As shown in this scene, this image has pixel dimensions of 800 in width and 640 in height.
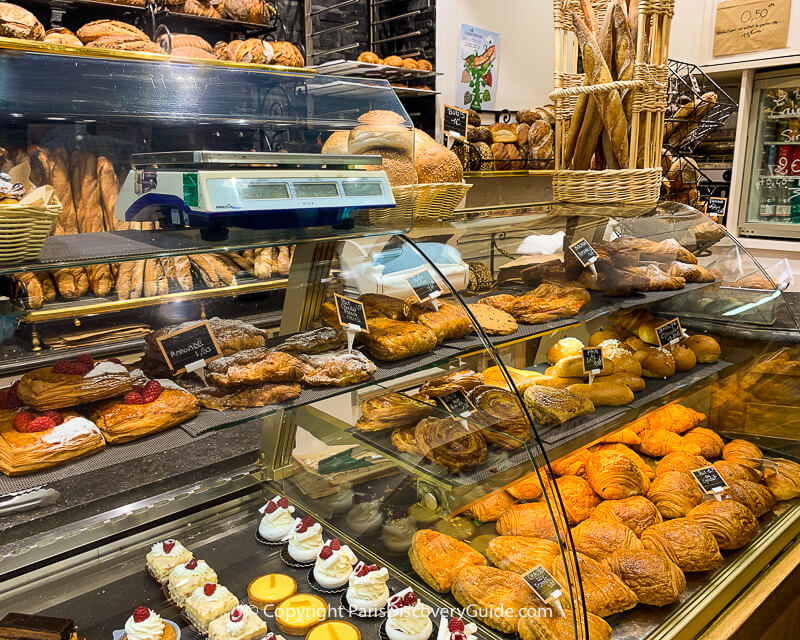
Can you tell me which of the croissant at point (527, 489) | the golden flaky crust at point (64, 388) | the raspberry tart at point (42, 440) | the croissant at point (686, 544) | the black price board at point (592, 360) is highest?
the golden flaky crust at point (64, 388)

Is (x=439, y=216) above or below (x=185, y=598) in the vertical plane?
above

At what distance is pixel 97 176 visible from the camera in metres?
1.52

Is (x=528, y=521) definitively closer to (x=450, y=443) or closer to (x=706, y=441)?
(x=450, y=443)

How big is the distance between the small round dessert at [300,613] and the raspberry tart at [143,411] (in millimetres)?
674

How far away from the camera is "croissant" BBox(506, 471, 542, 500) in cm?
163

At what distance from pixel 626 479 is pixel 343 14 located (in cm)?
355

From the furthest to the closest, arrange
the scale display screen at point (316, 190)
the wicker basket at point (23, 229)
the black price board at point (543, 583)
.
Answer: the black price board at point (543, 583)
the scale display screen at point (316, 190)
the wicker basket at point (23, 229)

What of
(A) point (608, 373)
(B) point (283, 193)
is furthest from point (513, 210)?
(B) point (283, 193)

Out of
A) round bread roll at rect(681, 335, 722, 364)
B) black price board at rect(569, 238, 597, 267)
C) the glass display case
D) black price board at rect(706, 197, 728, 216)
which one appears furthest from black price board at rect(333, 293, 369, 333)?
black price board at rect(706, 197, 728, 216)

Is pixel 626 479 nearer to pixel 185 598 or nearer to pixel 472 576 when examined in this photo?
pixel 472 576

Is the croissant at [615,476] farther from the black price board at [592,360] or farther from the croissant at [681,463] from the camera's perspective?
the black price board at [592,360]

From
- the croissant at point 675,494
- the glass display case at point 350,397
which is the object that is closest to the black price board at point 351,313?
the glass display case at point 350,397

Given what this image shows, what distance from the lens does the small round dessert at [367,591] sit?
65.4 inches

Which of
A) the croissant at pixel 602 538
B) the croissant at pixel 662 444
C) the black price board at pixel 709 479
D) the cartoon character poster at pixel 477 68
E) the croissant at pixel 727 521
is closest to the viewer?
the croissant at pixel 602 538
